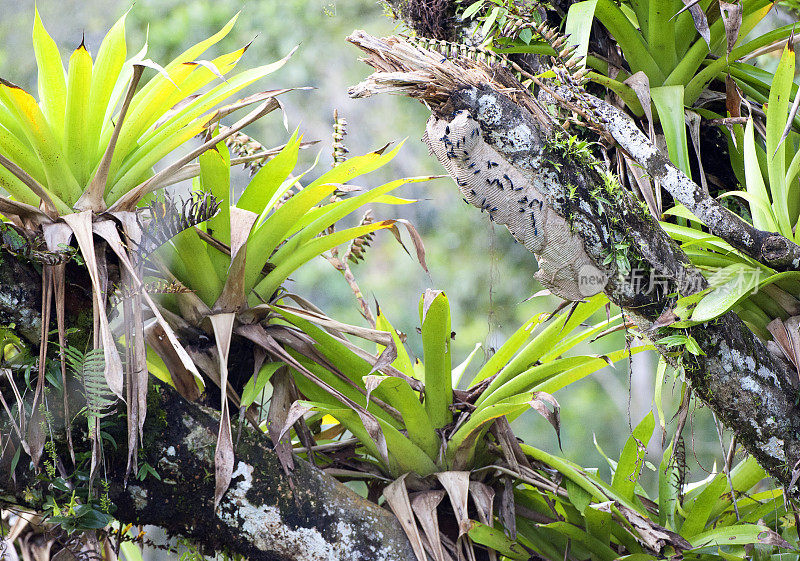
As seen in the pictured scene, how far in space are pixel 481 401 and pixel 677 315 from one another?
0.42 meters

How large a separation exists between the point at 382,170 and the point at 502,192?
4234 millimetres

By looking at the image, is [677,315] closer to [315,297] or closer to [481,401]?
[481,401]

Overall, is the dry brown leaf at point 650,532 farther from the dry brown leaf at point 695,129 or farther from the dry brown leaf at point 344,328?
the dry brown leaf at point 695,129

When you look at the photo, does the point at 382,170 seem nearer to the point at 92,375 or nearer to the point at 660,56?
the point at 660,56

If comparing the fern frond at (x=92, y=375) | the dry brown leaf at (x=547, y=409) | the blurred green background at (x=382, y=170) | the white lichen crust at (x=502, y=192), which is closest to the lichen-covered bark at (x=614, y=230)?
the white lichen crust at (x=502, y=192)

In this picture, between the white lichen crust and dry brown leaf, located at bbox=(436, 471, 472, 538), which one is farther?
dry brown leaf, located at bbox=(436, 471, 472, 538)

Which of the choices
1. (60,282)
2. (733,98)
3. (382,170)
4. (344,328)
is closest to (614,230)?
(344,328)

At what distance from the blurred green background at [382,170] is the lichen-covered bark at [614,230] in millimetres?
3171

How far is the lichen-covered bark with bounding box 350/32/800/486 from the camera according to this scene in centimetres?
91

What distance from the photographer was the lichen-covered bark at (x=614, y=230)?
0.91m

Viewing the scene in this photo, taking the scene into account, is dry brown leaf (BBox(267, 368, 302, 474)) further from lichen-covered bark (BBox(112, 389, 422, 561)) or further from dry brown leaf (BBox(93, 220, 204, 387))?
dry brown leaf (BBox(93, 220, 204, 387))

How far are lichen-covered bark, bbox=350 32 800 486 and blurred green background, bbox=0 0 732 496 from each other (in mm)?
3171

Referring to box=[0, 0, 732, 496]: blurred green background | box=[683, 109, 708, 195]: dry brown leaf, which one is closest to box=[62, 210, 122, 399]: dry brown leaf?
box=[683, 109, 708, 195]: dry brown leaf

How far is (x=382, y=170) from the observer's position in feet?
16.7
